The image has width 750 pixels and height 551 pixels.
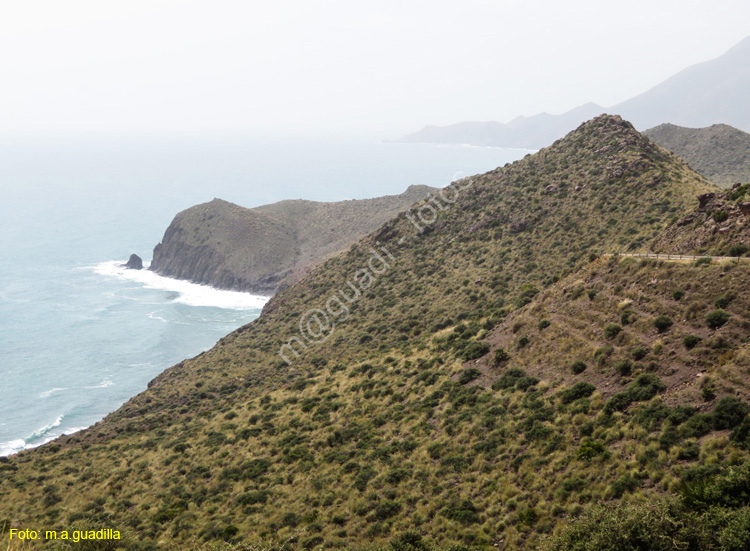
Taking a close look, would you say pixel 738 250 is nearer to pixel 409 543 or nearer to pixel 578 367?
pixel 578 367

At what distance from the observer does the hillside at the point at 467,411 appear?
17.2m

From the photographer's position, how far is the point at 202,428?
38.5m

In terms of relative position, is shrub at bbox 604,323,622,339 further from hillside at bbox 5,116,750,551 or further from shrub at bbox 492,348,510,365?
shrub at bbox 492,348,510,365

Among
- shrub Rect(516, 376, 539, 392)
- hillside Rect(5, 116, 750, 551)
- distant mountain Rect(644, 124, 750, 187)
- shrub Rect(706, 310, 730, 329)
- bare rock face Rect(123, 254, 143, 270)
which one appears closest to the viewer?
hillside Rect(5, 116, 750, 551)

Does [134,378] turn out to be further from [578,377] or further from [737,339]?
[737,339]

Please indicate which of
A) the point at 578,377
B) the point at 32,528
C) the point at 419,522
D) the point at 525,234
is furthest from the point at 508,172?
the point at 32,528

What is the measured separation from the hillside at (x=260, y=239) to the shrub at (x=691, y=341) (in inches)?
3730

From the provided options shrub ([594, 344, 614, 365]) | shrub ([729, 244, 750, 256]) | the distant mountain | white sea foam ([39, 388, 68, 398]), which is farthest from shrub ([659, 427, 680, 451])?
white sea foam ([39, 388, 68, 398])

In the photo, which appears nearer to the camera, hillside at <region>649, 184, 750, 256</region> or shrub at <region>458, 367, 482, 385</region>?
hillside at <region>649, 184, 750, 256</region>

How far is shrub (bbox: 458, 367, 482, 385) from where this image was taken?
1146 inches

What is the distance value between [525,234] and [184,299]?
91476mm

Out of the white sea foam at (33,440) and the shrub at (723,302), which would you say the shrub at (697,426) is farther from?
the white sea foam at (33,440)

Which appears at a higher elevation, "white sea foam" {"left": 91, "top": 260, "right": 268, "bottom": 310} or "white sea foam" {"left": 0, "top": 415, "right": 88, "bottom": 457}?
"white sea foam" {"left": 91, "top": 260, "right": 268, "bottom": 310}

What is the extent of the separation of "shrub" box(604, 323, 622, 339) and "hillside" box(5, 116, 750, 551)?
0.07 m
